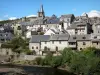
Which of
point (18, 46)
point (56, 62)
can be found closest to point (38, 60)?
point (56, 62)

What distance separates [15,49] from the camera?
7350 centimetres

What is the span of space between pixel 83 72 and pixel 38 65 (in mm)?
20056

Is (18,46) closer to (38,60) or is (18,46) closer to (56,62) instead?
(38,60)

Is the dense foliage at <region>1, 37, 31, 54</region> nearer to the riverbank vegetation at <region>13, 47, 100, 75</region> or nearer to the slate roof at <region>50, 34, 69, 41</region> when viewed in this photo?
the slate roof at <region>50, 34, 69, 41</region>

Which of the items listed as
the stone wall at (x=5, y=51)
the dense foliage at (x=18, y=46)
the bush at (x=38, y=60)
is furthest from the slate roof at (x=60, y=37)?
the stone wall at (x=5, y=51)

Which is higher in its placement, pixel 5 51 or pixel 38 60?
pixel 5 51

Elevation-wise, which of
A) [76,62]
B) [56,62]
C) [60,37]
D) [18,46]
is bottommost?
[56,62]

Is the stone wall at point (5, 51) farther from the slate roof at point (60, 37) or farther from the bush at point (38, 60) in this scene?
the slate roof at point (60, 37)

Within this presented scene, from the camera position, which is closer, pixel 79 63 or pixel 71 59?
pixel 79 63

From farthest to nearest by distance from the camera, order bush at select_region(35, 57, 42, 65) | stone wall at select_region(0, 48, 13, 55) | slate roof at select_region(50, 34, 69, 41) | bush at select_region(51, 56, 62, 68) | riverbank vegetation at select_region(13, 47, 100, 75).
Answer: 1. stone wall at select_region(0, 48, 13, 55)
2. slate roof at select_region(50, 34, 69, 41)
3. bush at select_region(35, 57, 42, 65)
4. bush at select_region(51, 56, 62, 68)
5. riverbank vegetation at select_region(13, 47, 100, 75)

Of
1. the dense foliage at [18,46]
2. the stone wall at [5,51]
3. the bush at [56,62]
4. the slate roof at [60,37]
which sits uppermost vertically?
the slate roof at [60,37]

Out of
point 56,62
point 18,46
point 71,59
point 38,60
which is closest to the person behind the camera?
point 71,59

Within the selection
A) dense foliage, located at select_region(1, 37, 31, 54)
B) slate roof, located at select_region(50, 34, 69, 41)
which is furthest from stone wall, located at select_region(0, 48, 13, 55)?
slate roof, located at select_region(50, 34, 69, 41)

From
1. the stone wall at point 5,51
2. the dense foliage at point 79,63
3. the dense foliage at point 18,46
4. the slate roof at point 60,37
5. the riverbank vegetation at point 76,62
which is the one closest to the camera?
the dense foliage at point 79,63
